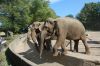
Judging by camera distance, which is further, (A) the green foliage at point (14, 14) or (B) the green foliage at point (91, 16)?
(B) the green foliage at point (91, 16)

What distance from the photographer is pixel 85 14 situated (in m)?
72.4

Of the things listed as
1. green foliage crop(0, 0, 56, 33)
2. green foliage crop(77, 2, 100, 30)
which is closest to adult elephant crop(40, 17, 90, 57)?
green foliage crop(0, 0, 56, 33)

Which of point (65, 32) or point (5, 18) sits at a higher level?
point (65, 32)

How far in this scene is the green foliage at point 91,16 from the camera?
205ft

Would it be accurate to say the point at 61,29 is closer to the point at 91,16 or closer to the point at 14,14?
the point at 14,14

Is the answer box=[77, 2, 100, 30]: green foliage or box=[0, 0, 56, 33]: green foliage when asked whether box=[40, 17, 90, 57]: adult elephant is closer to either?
box=[0, 0, 56, 33]: green foliage

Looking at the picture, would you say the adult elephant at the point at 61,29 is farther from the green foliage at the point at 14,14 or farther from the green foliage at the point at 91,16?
the green foliage at the point at 91,16

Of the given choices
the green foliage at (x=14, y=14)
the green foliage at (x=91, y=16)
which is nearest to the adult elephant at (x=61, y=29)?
Answer: the green foliage at (x=14, y=14)

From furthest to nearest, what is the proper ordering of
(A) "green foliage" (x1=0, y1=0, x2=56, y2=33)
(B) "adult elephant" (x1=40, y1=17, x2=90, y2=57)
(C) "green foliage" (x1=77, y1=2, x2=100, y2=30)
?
1. (C) "green foliage" (x1=77, y1=2, x2=100, y2=30)
2. (A) "green foliage" (x1=0, y1=0, x2=56, y2=33)
3. (B) "adult elephant" (x1=40, y1=17, x2=90, y2=57)

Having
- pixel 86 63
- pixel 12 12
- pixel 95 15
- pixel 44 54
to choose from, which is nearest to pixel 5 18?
pixel 12 12

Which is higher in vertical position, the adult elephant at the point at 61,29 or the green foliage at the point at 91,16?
the adult elephant at the point at 61,29

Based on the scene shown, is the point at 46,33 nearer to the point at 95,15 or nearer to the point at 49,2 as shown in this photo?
the point at 95,15

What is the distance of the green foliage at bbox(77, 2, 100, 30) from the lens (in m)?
62.5

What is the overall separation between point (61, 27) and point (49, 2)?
64.1m
